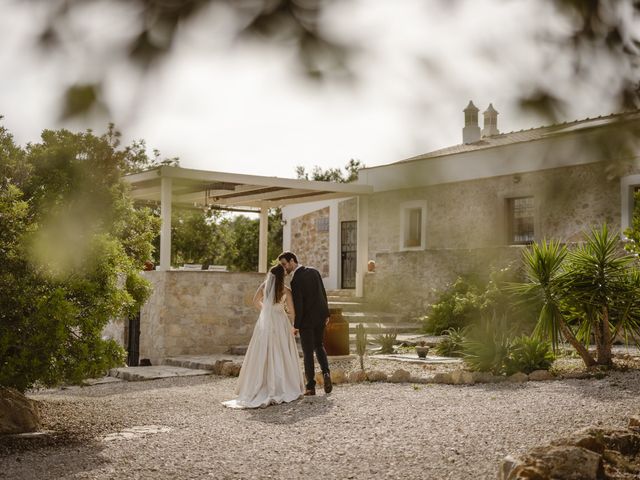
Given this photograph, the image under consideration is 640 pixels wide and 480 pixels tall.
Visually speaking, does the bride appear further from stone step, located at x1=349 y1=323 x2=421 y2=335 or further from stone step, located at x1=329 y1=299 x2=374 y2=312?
stone step, located at x1=329 y1=299 x2=374 y2=312

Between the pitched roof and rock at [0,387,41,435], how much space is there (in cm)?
517

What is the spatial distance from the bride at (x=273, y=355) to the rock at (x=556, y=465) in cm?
389

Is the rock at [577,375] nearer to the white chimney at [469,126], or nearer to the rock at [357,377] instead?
the rock at [357,377]

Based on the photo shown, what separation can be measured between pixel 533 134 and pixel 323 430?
4481mm

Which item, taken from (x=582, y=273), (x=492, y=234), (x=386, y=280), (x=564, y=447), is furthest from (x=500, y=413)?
(x=386, y=280)

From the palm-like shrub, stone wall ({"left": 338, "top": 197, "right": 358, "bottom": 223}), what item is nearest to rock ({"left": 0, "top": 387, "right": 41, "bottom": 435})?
the palm-like shrub

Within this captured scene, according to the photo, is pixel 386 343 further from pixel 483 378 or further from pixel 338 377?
pixel 483 378

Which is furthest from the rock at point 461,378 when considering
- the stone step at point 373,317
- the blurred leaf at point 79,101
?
the blurred leaf at point 79,101

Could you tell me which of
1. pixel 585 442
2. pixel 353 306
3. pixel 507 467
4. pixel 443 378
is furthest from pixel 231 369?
pixel 507 467

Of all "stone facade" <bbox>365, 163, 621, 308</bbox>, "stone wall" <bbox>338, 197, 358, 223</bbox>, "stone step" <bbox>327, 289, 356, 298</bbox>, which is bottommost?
"stone step" <bbox>327, 289, 356, 298</bbox>

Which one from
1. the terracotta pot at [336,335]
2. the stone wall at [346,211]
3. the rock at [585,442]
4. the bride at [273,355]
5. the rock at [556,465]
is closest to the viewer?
the rock at [556,465]

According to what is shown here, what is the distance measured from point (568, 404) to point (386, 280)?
30.4 feet

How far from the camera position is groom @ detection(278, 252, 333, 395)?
779 centimetres

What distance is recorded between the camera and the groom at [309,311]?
25.5ft
